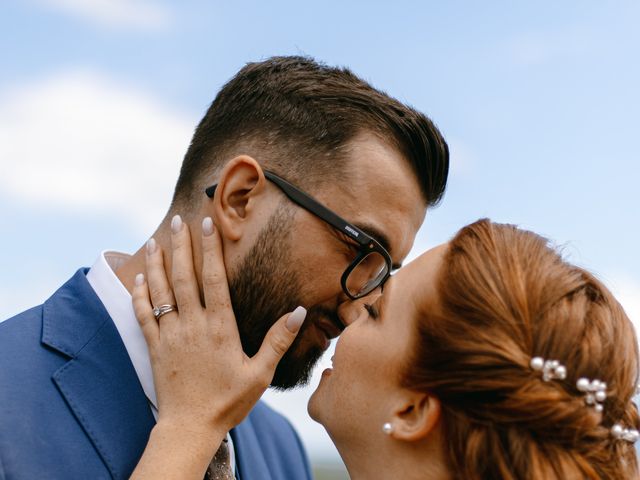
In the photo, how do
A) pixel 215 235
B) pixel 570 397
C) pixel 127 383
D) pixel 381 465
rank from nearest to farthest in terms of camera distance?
pixel 570 397 → pixel 381 465 → pixel 127 383 → pixel 215 235

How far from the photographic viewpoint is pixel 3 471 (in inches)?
121

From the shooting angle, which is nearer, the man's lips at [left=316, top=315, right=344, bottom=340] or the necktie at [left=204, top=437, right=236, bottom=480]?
the necktie at [left=204, top=437, right=236, bottom=480]

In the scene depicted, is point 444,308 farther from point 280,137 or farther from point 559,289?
point 280,137

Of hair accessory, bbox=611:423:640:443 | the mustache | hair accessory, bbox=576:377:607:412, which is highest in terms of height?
the mustache

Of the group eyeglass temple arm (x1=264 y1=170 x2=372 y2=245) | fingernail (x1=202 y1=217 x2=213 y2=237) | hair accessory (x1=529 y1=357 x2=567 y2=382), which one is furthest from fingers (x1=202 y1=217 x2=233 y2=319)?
hair accessory (x1=529 y1=357 x2=567 y2=382)

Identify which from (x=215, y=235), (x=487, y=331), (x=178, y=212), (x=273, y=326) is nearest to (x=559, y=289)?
(x=487, y=331)

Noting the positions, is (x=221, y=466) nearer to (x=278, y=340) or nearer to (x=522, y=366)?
(x=278, y=340)

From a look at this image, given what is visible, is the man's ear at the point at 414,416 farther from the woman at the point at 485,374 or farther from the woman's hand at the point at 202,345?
the woman's hand at the point at 202,345

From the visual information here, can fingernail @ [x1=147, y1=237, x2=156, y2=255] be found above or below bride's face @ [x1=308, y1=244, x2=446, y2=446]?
above

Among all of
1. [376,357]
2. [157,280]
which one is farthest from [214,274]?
[376,357]

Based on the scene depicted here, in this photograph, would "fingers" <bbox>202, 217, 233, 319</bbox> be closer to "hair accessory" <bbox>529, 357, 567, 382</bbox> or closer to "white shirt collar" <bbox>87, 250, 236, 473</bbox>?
"white shirt collar" <bbox>87, 250, 236, 473</bbox>

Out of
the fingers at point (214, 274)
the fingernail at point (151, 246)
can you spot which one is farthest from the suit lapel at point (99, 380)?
the fingers at point (214, 274)

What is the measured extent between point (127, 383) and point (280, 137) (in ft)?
4.52

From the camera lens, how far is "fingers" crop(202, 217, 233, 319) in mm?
3680
